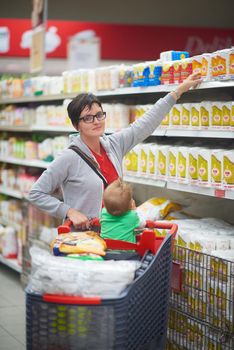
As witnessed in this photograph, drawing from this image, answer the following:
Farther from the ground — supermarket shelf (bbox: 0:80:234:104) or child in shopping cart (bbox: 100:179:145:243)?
supermarket shelf (bbox: 0:80:234:104)

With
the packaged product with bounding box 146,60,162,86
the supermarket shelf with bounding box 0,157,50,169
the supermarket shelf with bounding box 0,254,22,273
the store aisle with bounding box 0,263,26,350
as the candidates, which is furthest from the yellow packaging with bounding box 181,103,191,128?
the supermarket shelf with bounding box 0,254,22,273

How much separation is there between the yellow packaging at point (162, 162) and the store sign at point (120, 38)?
8.62m

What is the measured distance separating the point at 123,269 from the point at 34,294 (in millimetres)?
383

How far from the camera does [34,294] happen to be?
294 cm

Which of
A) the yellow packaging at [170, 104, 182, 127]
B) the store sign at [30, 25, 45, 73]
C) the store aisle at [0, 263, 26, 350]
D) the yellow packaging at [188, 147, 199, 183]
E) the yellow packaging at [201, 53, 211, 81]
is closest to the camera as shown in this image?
the yellow packaging at [201, 53, 211, 81]

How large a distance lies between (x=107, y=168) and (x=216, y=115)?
747 mm

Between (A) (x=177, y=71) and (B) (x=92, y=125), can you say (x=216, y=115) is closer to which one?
(A) (x=177, y=71)

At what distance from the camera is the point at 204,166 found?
4410 millimetres

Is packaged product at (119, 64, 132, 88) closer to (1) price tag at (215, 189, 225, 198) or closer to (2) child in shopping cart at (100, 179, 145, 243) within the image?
(1) price tag at (215, 189, 225, 198)

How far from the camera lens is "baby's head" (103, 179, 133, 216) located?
348 centimetres

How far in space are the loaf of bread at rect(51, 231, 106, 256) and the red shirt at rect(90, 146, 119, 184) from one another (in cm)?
78

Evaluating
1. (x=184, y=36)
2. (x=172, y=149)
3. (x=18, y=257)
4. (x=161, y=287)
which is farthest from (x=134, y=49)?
(x=161, y=287)

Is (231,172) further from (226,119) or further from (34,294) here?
(34,294)

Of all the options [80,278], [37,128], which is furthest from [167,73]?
[37,128]
